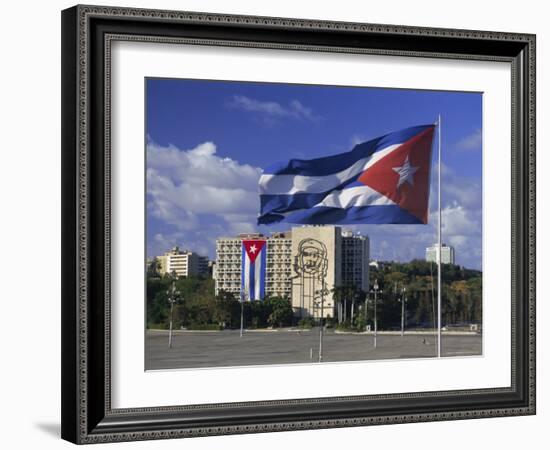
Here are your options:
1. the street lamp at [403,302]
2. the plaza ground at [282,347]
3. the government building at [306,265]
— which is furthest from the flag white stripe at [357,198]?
the street lamp at [403,302]

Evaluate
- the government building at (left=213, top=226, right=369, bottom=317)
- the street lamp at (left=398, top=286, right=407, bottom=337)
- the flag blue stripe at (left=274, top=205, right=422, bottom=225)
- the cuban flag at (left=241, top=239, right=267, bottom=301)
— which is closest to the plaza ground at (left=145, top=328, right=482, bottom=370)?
the street lamp at (left=398, top=286, right=407, bottom=337)

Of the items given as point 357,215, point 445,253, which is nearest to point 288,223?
point 357,215

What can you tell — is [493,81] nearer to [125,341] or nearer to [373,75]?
[373,75]

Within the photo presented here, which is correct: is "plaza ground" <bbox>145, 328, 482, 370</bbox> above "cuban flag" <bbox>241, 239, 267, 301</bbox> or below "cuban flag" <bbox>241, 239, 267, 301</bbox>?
below

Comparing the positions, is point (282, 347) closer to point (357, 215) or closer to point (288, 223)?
point (288, 223)

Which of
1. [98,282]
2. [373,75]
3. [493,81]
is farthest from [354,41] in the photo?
[98,282]

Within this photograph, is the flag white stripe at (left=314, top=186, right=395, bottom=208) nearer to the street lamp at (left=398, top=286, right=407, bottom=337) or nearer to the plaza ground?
the plaza ground
